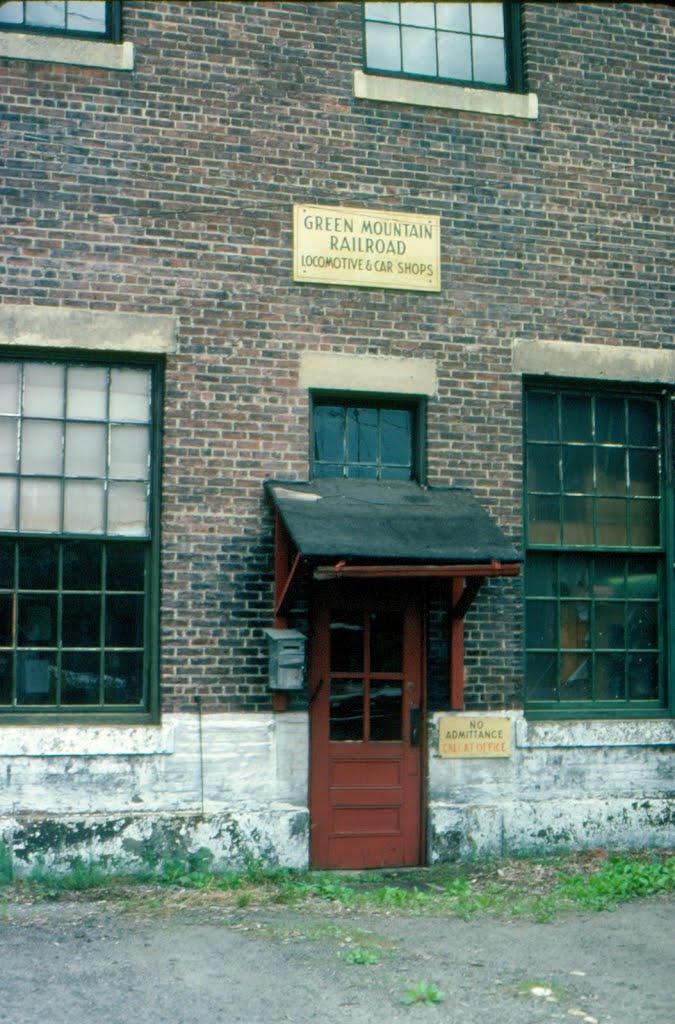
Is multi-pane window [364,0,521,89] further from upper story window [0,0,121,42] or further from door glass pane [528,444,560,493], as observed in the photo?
door glass pane [528,444,560,493]

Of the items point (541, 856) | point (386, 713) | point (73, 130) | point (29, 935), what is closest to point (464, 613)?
point (386, 713)

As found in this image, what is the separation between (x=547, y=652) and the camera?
9.90 meters

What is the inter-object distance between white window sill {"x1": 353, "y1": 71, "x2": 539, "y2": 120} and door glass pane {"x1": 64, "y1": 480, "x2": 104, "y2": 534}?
378 centimetres

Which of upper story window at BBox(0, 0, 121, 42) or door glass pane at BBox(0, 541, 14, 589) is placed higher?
upper story window at BBox(0, 0, 121, 42)

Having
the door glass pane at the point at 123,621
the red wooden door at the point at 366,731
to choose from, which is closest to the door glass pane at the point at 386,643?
the red wooden door at the point at 366,731

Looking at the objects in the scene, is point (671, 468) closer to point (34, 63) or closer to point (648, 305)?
point (648, 305)

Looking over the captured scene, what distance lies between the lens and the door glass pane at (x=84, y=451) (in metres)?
8.92

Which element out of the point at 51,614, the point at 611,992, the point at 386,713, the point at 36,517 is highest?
the point at 36,517

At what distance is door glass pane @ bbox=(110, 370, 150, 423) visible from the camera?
29.7 feet

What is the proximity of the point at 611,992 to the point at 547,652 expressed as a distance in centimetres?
393

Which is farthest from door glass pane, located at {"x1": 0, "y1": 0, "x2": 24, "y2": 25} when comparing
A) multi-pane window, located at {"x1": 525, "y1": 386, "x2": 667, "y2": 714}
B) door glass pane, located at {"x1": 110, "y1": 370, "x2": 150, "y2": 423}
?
multi-pane window, located at {"x1": 525, "y1": 386, "x2": 667, "y2": 714}

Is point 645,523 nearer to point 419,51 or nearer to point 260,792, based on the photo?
point 260,792

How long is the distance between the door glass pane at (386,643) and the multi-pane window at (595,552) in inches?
46.1

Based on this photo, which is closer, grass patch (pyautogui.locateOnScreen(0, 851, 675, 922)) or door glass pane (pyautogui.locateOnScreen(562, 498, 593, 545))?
grass patch (pyautogui.locateOnScreen(0, 851, 675, 922))
